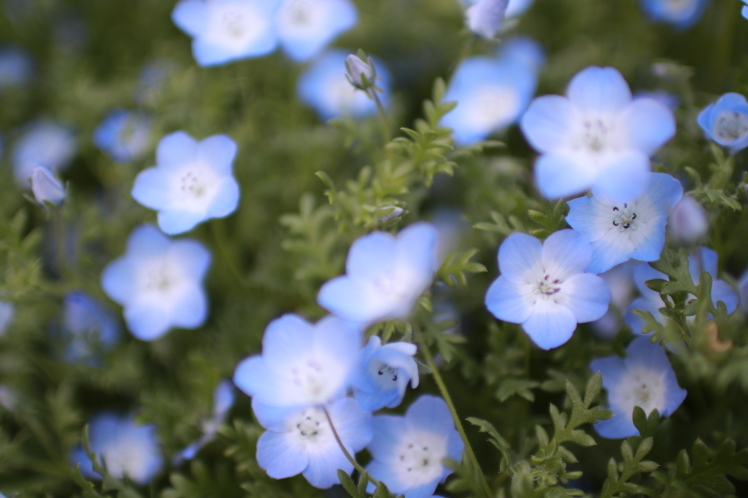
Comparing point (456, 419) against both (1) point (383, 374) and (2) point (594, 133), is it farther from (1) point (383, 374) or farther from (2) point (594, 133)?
(2) point (594, 133)

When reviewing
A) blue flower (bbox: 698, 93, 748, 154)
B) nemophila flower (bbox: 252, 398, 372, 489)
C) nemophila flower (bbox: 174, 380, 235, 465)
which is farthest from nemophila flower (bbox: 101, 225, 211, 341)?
blue flower (bbox: 698, 93, 748, 154)

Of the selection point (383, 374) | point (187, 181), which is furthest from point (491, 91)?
point (383, 374)

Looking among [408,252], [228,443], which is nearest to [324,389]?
[408,252]

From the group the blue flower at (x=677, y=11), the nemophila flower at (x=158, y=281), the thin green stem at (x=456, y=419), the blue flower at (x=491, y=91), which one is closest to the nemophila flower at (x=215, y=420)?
the nemophila flower at (x=158, y=281)

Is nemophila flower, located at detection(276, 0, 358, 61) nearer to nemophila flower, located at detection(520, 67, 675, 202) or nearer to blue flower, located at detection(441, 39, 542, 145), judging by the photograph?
blue flower, located at detection(441, 39, 542, 145)

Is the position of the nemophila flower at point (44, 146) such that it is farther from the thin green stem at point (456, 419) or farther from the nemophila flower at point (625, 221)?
the nemophila flower at point (625, 221)

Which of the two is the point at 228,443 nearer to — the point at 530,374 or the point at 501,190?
the point at 530,374
